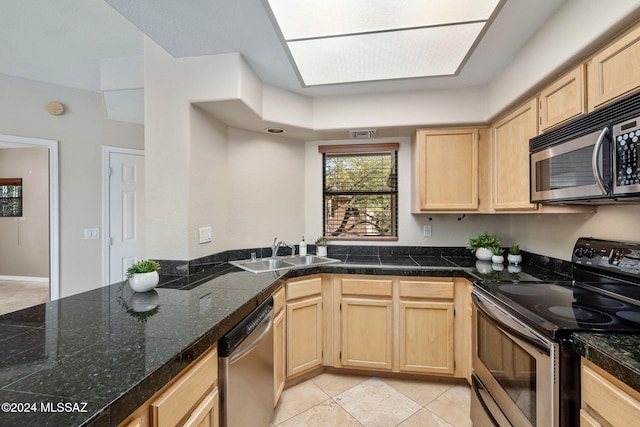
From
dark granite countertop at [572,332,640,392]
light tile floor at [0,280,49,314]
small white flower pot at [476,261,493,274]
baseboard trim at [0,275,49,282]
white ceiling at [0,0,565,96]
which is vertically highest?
white ceiling at [0,0,565,96]

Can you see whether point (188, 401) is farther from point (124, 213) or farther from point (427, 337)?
point (124, 213)

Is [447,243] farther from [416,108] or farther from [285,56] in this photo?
[285,56]

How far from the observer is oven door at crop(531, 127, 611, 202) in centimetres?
118

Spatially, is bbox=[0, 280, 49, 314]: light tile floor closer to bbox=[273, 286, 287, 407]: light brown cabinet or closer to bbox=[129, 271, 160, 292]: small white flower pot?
bbox=[129, 271, 160, 292]: small white flower pot

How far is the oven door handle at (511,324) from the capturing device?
1104 mm

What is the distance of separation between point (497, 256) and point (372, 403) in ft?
5.08

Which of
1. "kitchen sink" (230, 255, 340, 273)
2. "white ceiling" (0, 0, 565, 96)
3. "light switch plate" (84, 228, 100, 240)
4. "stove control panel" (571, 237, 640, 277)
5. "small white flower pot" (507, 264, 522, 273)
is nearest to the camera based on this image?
"stove control panel" (571, 237, 640, 277)

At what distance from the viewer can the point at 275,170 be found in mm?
2744

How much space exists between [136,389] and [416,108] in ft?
8.42

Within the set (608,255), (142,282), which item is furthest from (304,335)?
(608,255)

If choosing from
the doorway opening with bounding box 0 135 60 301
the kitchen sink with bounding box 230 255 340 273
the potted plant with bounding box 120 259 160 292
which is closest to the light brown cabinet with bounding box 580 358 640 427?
the kitchen sink with bounding box 230 255 340 273

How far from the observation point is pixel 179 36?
1.72m

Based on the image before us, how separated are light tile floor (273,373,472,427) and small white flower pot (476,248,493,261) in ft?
3.44

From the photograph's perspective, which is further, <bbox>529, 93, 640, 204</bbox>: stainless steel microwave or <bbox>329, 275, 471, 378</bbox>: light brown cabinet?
<bbox>329, 275, 471, 378</bbox>: light brown cabinet
